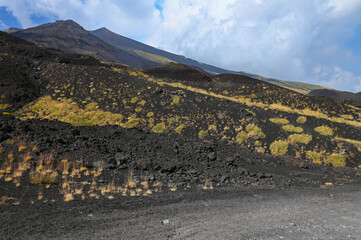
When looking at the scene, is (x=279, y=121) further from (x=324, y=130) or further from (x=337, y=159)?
(x=337, y=159)

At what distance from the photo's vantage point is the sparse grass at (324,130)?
656 inches

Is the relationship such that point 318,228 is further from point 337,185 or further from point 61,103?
point 61,103

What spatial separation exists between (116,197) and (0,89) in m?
20.4

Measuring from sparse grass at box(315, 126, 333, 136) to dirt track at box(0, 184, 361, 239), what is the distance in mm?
10580

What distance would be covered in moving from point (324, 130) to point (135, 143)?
1538 cm

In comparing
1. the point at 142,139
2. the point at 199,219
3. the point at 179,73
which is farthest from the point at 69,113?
the point at 179,73

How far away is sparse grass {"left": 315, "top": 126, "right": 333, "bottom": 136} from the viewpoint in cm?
1667

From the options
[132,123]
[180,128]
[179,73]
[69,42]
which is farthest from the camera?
[69,42]

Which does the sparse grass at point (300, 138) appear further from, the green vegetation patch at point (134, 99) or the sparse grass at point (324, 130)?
the green vegetation patch at point (134, 99)

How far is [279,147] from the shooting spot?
1451 cm

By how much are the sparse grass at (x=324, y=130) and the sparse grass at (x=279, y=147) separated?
14.4ft

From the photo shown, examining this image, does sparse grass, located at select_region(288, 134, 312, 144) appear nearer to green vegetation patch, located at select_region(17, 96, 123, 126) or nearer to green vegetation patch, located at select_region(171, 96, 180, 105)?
green vegetation patch, located at select_region(171, 96, 180, 105)

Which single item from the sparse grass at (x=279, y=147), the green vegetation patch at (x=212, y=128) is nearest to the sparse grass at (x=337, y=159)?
the sparse grass at (x=279, y=147)

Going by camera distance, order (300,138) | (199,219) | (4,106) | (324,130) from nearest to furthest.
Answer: (199,219), (300,138), (324,130), (4,106)
